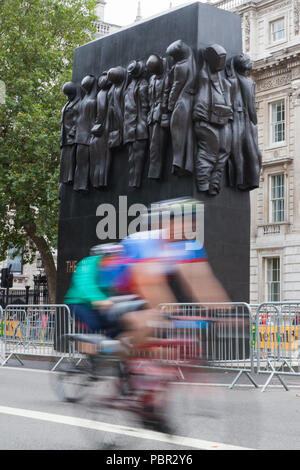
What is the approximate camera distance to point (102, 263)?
6359mm

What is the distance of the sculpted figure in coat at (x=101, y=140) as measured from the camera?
59.4ft

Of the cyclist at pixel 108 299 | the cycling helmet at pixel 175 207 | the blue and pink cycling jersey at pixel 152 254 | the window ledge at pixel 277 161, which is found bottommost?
the cyclist at pixel 108 299

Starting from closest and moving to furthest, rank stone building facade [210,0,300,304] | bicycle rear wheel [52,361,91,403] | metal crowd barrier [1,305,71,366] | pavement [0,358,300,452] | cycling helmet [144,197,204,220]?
pavement [0,358,300,452]
cycling helmet [144,197,204,220]
bicycle rear wheel [52,361,91,403]
metal crowd barrier [1,305,71,366]
stone building facade [210,0,300,304]

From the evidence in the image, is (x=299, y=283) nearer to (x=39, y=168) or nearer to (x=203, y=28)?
(x=39, y=168)


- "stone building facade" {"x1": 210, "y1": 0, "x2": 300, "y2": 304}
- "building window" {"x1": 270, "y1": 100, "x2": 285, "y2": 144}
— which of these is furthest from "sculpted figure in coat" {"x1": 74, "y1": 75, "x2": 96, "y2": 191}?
"building window" {"x1": 270, "y1": 100, "x2": 285, "y2": 144}

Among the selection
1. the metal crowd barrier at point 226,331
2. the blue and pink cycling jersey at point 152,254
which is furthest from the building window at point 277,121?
the blue and pink cycling jersey at point 152,254

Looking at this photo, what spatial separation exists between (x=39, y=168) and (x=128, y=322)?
25097 millimetres

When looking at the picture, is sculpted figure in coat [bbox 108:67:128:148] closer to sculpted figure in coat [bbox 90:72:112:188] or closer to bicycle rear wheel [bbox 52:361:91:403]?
sculpted figure in coat [bbox 90:72:112:188]

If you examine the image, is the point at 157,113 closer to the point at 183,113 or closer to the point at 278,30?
the point at 183,113

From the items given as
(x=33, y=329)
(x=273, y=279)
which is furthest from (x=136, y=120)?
(x=273, y=279)

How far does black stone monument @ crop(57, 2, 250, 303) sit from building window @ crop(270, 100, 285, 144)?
64.5 feet

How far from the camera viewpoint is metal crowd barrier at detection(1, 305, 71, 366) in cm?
1559

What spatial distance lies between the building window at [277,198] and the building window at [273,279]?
2.05 m

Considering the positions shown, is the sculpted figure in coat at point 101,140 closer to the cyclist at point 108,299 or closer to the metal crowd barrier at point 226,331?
the metal crowd barrier at point 226,331
